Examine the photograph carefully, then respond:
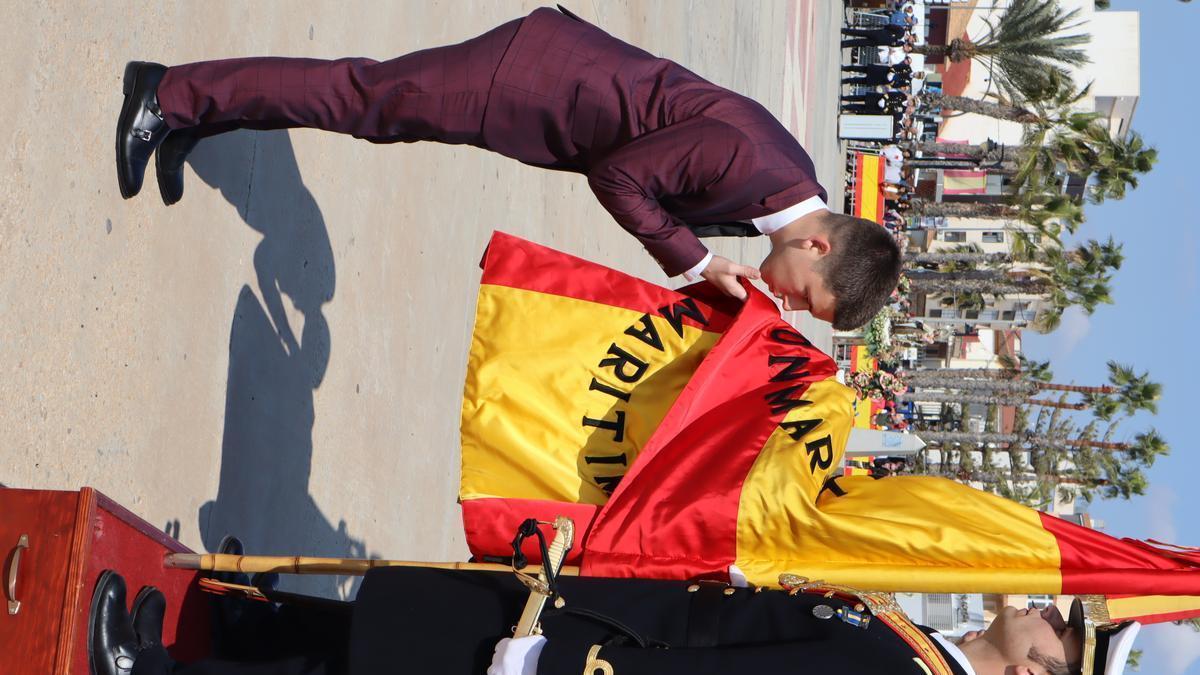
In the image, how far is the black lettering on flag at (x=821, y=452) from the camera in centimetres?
360

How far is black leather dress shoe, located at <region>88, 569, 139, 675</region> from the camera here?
2.58 meters

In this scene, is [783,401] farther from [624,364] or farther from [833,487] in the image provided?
[624,364]

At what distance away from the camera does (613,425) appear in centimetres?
382

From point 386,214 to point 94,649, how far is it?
366 cm

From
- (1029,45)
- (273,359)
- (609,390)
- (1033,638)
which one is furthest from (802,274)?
(1029,45)

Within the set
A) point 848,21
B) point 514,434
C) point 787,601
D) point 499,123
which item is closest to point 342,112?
point 499,123

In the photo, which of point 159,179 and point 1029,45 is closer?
point 159,179

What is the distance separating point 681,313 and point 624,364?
12.3 inches

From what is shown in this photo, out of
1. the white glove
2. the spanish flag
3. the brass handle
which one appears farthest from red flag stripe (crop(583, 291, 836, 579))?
the brass handle

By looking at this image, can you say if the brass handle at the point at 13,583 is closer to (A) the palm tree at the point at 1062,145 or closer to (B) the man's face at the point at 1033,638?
(B) the man's face at the point at 1033,638

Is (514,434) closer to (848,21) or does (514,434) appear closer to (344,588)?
(344,588)

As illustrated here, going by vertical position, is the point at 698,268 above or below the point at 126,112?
below

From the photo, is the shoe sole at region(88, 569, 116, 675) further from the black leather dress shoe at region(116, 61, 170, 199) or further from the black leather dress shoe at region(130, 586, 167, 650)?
the black leather dress shoe at region(116, 61, 170, 199)

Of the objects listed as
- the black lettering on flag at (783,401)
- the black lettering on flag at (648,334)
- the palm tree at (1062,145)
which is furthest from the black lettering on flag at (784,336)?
the palm tree at (1062,145)
